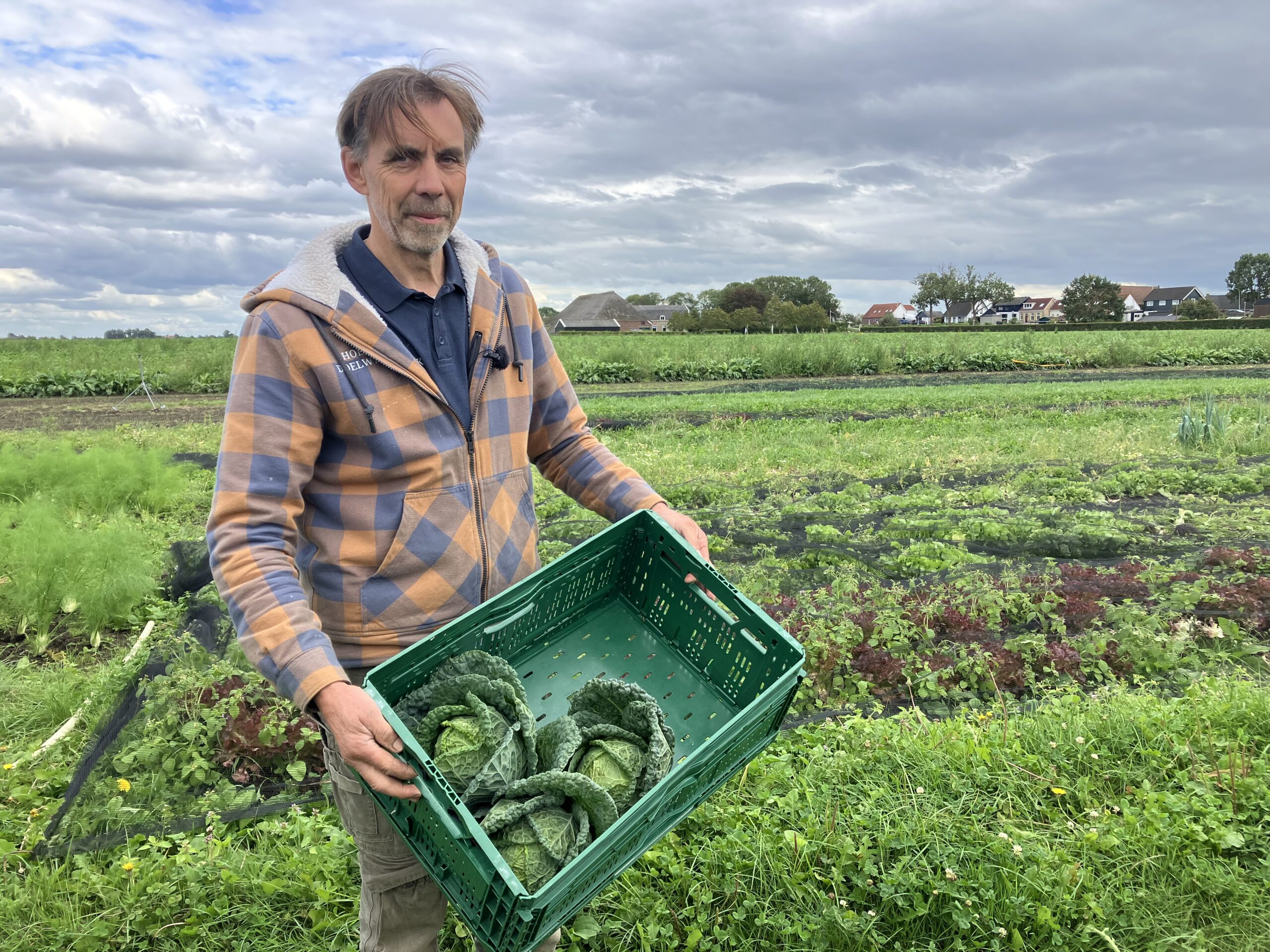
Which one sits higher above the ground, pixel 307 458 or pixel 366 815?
pixel 307 458

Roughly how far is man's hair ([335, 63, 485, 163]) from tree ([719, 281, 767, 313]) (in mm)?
63943

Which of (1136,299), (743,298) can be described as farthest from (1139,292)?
(743,298)

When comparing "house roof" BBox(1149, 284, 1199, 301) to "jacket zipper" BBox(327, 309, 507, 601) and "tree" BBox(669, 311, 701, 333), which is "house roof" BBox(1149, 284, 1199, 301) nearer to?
"tree" BBox(669, 311, 701, 333)

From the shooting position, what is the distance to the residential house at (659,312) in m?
68.1

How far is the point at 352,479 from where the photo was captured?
166cm

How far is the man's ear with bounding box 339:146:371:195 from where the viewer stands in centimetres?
174

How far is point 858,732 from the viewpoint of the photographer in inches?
124

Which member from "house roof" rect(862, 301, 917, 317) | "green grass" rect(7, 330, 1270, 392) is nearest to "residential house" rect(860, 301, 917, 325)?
"house roof" rect(862, 301, 917, 317)

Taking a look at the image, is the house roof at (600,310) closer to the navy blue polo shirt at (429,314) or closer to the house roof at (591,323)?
the house roof at (591,323)

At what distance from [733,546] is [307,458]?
448 cm

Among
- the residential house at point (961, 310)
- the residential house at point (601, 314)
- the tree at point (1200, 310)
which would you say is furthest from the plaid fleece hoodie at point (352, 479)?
the residential house at point (961, 310)

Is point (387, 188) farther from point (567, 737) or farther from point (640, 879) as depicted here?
point (640, 879)

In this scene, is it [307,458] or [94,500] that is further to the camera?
[94,500]

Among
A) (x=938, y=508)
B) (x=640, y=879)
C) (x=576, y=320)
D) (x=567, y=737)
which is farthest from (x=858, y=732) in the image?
(x=576, y=320)
